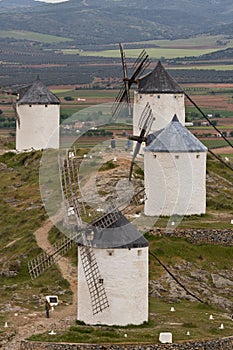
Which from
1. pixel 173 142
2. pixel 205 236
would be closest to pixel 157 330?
pixel 205 236

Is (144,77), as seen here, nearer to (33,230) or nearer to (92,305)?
(33,230)

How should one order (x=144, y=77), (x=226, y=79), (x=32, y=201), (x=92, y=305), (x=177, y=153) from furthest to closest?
(x=226, y=79), (x=144, y=77), (x=32, y=201), (x=177, y=153), (x=92, y=305)

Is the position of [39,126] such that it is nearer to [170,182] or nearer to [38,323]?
[170,182]

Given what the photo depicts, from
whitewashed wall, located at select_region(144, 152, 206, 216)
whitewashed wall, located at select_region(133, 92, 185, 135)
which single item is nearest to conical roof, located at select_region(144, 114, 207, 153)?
whitewashed wall, located at select_region(144, 152, 206, 216)

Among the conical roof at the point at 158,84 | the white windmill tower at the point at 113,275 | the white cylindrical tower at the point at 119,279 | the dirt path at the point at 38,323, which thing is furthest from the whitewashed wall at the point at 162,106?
the white cylindrical tower at the point at 119,279

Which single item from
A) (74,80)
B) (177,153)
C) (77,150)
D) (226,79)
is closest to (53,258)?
(177,153)

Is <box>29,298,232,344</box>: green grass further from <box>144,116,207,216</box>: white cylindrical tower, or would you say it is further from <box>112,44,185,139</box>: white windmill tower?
<box>112,44,185,139</box>: white windmill tower
